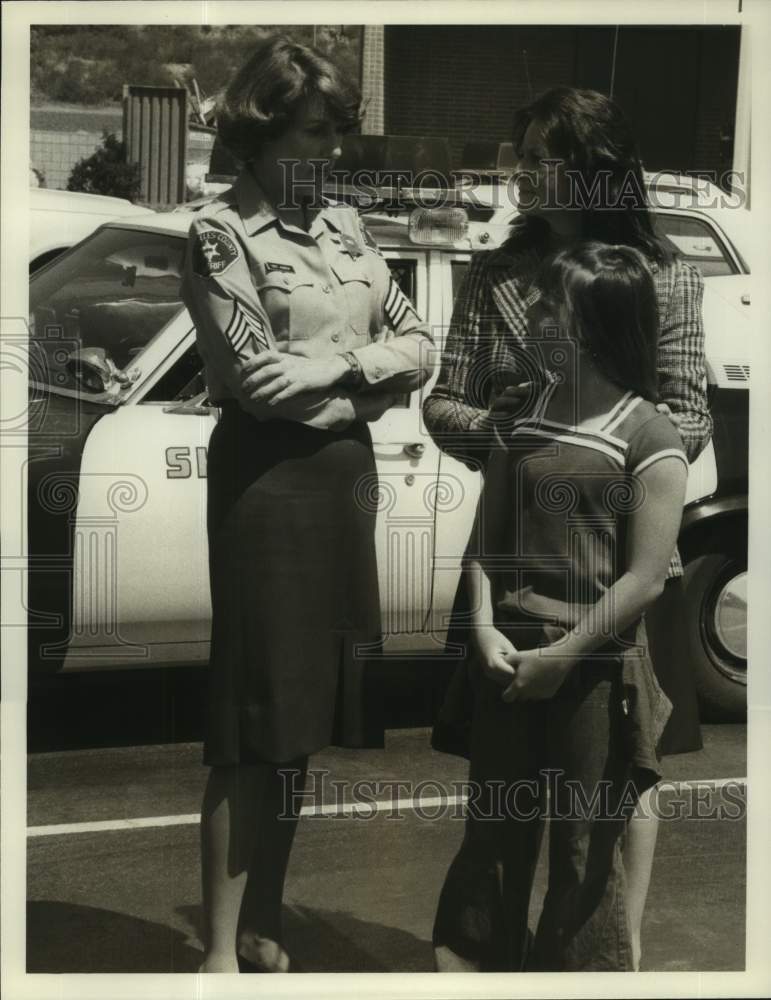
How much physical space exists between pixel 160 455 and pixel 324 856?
45.0 inches

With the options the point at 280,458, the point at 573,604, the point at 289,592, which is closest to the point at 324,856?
the point at 289,592

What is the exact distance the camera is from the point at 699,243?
427 cm

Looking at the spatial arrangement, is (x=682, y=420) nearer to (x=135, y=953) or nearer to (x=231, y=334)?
(x=231, y=334)

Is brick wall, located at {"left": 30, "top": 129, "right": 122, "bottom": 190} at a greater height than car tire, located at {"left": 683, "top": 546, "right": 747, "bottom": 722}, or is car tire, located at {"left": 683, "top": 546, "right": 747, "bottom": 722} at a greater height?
brick wall, located at {"left": 30, "top": 129, "right": 122, "bottom": 190}

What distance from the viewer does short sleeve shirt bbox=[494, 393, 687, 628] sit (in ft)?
13.8

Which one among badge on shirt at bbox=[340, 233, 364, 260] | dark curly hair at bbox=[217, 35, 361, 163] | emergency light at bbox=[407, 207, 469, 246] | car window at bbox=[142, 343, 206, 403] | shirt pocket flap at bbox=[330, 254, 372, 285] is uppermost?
dark curly hair at bbox=[217, 35, 361, 163]

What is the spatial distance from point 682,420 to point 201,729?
1.49 m

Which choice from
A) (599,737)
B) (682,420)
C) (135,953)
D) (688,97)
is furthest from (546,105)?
(135,953)

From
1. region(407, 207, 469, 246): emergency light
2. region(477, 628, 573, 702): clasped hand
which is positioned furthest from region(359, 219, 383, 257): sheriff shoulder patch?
region(477, 628, 573, 702): clasped hand

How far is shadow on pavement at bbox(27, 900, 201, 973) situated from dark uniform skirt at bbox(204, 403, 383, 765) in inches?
20.2

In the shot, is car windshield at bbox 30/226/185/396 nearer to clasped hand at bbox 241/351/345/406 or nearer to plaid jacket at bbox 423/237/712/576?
clasped hand at bbox 241/351/345/406

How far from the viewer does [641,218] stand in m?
4.26

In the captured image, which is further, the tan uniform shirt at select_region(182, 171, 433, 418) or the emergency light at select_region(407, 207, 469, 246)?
the emergency light at select_region(407, 207, 469, 246)

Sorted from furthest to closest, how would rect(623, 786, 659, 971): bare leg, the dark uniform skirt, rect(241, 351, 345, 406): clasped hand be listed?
rect(623, 786, 659, 971): bare leg < the dark uniform skirt < rect(241, 351, 345, 406): clasped hand
